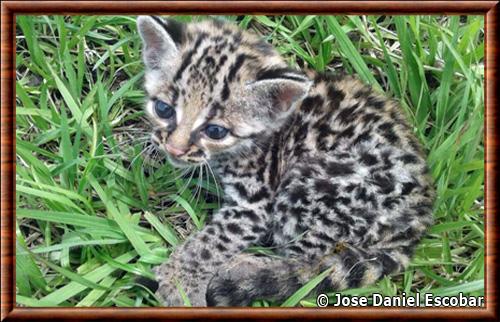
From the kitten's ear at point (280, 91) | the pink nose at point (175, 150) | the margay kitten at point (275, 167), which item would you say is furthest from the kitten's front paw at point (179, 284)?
the kitten's ear at point (280, 91)

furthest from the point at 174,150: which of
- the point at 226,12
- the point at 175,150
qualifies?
the point at 226,12

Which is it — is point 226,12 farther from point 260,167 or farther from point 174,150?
point 260,167

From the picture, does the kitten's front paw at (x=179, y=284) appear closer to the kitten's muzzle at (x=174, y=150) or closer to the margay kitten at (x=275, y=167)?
the margay kitten at (x=275, y=167)

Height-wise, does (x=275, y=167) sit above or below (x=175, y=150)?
below

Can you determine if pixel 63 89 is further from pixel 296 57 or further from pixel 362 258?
pixel 362 258

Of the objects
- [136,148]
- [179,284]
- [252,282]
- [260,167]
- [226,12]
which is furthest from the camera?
[136,148]

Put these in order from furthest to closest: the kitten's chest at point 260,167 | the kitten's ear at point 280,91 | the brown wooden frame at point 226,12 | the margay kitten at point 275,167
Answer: the kitten's chest at point 260,167, the margay kitten at point 275,167, the kitten's ear at point 280,91, the brown wooden frame at point 226,12
